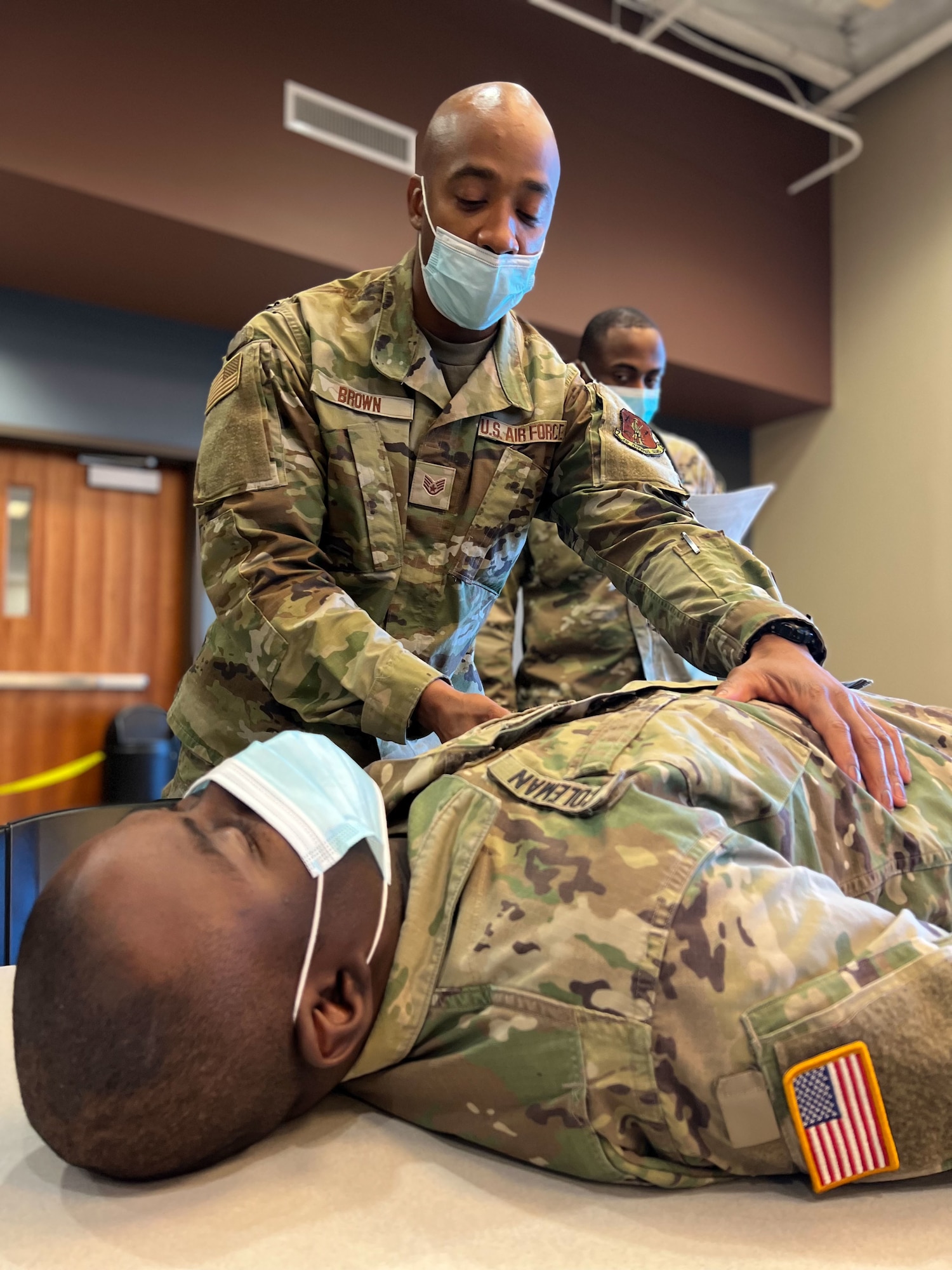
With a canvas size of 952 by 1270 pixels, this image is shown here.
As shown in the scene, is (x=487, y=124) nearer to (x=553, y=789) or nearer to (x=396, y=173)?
(x=553, y=789)

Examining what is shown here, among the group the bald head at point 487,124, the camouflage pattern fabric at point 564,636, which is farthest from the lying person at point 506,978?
the camouflage pattern fabric at point 564,636

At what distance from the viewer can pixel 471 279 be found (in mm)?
1403

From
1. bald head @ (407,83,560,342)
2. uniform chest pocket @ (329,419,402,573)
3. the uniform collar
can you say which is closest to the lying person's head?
uniform chest pocket @ (329,419,402,573)

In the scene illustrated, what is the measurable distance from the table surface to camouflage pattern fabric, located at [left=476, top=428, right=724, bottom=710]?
1471 millimetres

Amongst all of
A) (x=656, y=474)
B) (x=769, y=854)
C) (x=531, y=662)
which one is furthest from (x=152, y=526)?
(x=769, y=854)

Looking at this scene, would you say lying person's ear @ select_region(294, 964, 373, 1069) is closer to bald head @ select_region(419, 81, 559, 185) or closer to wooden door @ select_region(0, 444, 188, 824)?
bald head @ select_region(419, 81, 559, 185)

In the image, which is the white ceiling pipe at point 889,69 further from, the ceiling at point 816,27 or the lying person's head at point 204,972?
the lying person's head at point 204,972

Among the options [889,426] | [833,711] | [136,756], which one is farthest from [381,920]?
[889,426]

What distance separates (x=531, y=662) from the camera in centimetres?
234

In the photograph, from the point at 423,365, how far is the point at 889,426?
160 inches

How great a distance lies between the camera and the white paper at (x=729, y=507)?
1913 mm

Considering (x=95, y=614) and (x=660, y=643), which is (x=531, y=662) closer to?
(x=660, y=643)

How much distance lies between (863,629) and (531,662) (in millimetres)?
3212

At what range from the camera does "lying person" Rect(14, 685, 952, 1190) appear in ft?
2.33
